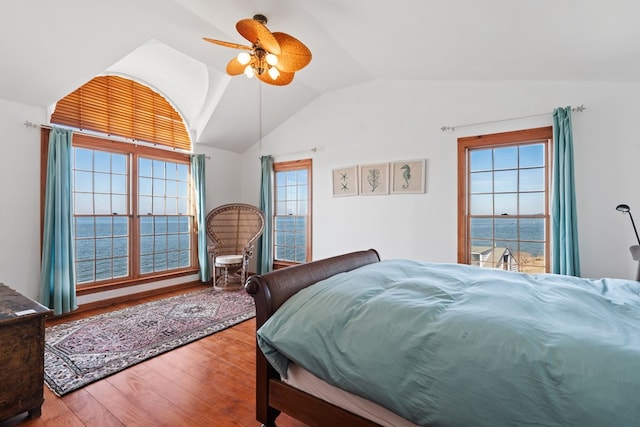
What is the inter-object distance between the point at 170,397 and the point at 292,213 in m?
3.44

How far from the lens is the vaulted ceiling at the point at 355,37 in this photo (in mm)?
2131

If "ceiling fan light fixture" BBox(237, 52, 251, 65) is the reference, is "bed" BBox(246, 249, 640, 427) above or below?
below

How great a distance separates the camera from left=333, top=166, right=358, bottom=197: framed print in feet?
14.2

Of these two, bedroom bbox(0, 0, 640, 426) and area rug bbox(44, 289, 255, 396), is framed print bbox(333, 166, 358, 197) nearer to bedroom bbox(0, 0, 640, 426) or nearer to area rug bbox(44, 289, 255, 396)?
bedroom bbox(0, 0, 640, 426)

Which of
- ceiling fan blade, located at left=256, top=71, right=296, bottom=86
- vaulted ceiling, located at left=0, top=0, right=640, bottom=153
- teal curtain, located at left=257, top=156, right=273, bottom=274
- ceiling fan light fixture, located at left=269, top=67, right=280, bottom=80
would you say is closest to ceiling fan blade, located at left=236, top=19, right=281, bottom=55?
ceiling fan light fixture, located at left=269, top=67, right=280, bottom=80

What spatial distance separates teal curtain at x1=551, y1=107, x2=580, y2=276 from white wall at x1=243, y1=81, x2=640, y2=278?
172mm

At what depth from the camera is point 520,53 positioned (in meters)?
2.61

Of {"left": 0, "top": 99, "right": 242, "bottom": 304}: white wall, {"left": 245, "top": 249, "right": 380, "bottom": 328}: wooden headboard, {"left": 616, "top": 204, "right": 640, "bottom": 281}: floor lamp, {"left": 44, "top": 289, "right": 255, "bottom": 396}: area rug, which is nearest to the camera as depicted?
{"left": 245, "top": 249, "right": 380, "bottom": 328}: wooden headboard

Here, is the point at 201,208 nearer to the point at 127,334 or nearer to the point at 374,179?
the point at 127,334

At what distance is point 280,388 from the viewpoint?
153 centimetres

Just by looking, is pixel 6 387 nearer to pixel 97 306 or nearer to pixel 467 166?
pixel 97 306

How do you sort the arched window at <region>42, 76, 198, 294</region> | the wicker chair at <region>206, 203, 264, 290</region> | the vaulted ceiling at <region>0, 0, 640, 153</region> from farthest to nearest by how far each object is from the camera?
the wicker chair at <region>206, 203, 264, 290</region>
the arched window at <region>42, 76, 198, 294</region>
the vaulted ceiling at <region>0, 0, 640, 153</region>

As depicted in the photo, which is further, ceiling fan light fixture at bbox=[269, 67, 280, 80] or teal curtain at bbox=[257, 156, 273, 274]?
teal curtain at bbox=[257, 156, 273, 274]

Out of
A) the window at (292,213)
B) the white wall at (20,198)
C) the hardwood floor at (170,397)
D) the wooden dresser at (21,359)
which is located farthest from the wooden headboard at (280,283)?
the white wall at (20,198)
